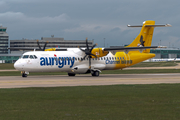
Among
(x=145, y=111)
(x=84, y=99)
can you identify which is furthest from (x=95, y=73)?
(x=145, y=111)

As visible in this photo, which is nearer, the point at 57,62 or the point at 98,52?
the point at 57,62

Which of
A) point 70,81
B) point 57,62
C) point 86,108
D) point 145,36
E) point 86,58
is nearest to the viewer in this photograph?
point 86,108

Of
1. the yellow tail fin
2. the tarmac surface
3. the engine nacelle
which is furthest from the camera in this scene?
the yellow tail fin

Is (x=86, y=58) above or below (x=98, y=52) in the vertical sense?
below

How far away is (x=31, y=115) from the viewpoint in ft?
40.9

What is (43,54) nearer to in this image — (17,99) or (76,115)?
(17,99)

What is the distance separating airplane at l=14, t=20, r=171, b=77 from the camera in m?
38.3

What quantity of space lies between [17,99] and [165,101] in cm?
854

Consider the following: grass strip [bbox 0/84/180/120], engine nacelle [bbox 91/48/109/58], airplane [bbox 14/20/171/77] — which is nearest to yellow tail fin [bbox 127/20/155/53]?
airplane [bbox 14/20/171/77]

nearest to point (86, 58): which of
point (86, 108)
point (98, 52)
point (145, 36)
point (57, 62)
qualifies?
point (98, 52)

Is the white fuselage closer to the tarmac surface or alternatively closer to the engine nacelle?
the engine nacelle

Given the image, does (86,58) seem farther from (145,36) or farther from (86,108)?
(86,108)

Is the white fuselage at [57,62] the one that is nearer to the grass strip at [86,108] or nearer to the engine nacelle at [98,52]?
the engine nacelle at [98,52]

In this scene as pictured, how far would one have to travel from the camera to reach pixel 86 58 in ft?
141
